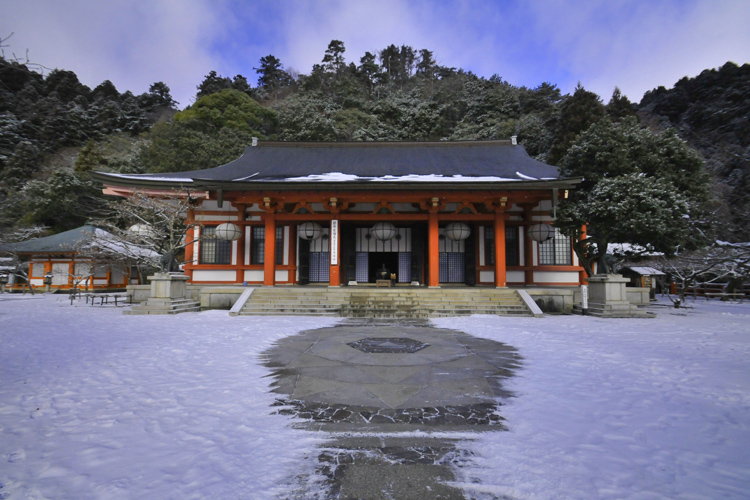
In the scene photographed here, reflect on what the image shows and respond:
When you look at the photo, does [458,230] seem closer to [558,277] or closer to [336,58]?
[558,277]

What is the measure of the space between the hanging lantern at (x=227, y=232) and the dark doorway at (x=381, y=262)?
579cm

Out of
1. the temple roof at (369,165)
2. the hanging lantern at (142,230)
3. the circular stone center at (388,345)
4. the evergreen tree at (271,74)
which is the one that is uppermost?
the evergreen tree at (271,74)

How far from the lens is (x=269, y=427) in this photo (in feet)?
9.45

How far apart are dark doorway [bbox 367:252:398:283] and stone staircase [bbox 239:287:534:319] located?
421 cm

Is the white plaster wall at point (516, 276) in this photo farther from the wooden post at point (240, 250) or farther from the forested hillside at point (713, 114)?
the forested hillside at point (713, 114)

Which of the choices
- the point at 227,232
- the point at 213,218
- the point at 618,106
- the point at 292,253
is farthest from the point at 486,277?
the point at 618,106

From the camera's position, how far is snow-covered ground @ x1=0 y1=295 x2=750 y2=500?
81.9 inches

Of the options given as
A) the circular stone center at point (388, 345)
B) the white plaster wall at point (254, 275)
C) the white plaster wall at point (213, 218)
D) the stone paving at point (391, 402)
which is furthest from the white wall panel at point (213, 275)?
the circular stone center at point (388, 345)

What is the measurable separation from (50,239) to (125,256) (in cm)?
709

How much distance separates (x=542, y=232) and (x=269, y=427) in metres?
12.4

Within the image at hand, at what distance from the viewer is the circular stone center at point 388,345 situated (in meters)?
5.68

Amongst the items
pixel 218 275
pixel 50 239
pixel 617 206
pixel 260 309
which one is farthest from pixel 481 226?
pixel 50 239

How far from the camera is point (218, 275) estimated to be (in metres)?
13.9

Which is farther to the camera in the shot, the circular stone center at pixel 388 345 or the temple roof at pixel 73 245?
the temple roof at pixel 73 245
